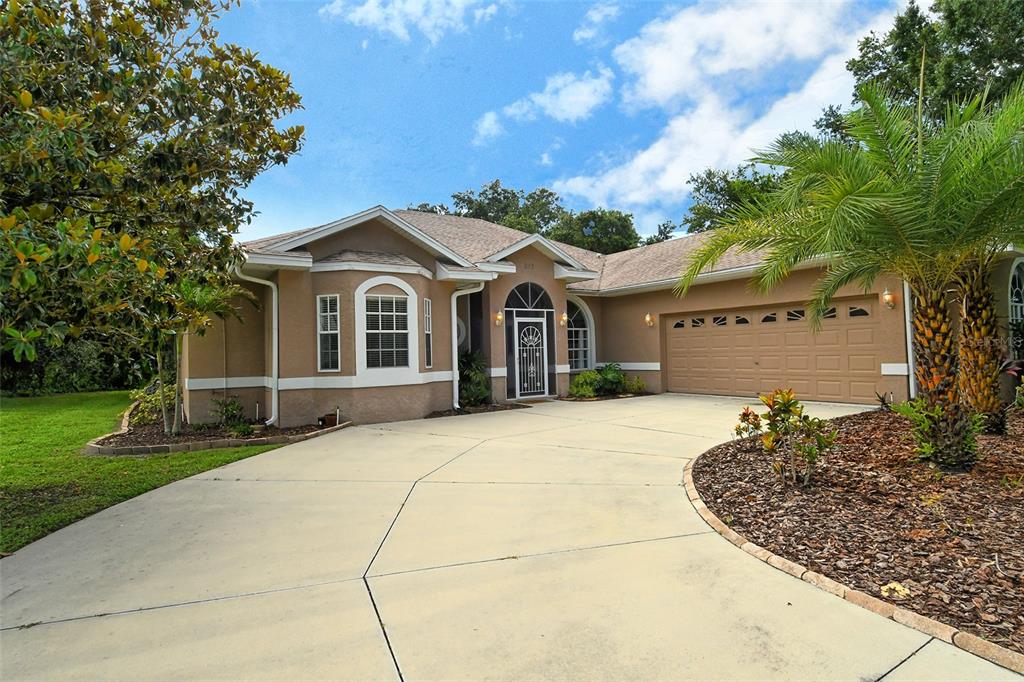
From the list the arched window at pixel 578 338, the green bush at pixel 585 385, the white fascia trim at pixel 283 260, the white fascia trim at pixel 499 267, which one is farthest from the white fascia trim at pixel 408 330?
the arched window at pixel 578 338

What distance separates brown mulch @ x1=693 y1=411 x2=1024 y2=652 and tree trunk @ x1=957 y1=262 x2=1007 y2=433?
42.8 inches

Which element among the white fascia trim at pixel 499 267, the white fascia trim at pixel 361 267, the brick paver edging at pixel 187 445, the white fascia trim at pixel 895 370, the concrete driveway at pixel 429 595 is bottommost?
the concrete driveway at pixel 429 595

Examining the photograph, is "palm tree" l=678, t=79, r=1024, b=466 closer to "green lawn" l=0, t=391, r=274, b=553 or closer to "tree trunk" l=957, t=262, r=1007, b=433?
"tree trunk" l=957, t=262, r=1007, b=433

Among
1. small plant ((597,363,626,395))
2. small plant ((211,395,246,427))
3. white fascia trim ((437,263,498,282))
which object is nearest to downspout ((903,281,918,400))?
small plant ((597,363,626,395))

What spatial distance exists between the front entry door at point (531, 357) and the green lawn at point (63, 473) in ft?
25.4

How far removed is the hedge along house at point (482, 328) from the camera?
10680mm

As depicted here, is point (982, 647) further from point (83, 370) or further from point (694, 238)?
point (83, 370)

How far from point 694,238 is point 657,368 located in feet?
15.6

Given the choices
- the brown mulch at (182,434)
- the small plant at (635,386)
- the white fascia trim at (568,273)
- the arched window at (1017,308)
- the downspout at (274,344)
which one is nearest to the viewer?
the brown mulch at (182,434)

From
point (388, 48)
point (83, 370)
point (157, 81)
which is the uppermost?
point (388, 48)

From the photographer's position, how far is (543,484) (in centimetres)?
598

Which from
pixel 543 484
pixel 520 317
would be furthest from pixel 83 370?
pixel 543 484

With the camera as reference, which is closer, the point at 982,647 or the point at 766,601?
the point at 982,647

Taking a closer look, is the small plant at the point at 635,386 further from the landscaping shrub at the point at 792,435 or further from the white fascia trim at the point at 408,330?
the landscaping shrub at the point at 792,435
